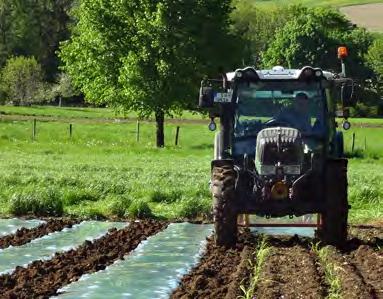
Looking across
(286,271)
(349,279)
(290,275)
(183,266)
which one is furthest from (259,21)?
(349,279)

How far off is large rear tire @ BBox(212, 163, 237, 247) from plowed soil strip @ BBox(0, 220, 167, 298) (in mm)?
1243

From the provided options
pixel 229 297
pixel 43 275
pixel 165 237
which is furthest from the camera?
pixel 165 237

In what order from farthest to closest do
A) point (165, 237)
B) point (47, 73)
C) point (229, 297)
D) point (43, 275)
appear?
point (47, 73) → point (165, 237) → point (43, 275) → point (229, 297)

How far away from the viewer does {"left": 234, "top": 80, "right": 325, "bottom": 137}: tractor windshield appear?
1291cm

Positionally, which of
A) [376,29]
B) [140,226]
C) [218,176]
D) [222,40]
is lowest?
[140,226]

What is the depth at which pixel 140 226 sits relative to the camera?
1483cm

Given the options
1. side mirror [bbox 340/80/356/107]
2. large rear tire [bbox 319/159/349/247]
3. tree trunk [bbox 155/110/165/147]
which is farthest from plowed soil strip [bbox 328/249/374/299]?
tree trunk [bbox 155/110/165/147]

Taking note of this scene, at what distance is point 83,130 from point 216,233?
1373 inches

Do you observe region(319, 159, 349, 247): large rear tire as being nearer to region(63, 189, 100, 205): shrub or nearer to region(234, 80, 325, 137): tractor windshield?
region(234, 80, 325, 137): tractor windshield

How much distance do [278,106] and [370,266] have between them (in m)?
3.33

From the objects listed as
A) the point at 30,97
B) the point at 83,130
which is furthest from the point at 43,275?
the point at 30,97

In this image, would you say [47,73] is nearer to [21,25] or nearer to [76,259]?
[21,25]

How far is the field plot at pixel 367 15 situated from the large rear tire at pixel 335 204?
303 ft

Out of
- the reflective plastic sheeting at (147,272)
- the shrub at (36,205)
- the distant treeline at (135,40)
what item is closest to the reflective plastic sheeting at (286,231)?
the reflective plastic sheeting at (147,272)
